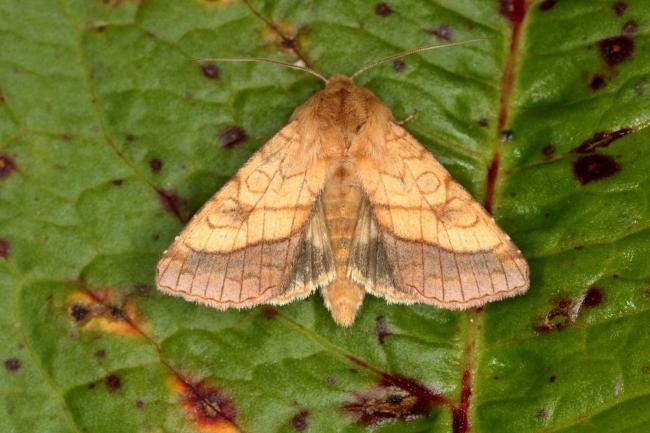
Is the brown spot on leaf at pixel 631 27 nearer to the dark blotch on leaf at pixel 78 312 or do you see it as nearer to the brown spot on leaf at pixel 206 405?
the brown spot on leaf at pixel 206 405

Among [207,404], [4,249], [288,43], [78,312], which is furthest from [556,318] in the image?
[4,249]

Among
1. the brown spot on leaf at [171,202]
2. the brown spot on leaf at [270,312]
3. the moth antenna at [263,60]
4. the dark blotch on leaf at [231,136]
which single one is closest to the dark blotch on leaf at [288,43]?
the moth antenna at [263,60]

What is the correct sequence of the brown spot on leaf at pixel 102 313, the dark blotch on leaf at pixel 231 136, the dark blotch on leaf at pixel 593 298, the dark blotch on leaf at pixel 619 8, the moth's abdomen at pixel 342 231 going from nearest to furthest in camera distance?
the dark blotch on leaf at pixel 593 298
the moth's abdomen at pixel 342 231
the dark blotch on leaf at pixel 619 8
the brown spot on leaf at pixel 102 313
the dark blotch on leaf at pixel 231 136

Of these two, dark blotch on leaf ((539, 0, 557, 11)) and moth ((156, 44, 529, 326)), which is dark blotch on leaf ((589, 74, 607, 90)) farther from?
moth ((156, 44, 529, 326))

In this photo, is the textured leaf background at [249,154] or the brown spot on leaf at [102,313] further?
the brown spot on leaf at [102,313]

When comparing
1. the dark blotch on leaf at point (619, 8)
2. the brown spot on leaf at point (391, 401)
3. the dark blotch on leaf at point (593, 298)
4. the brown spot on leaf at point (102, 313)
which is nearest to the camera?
the dark blotch on leaf at point (593, 298)

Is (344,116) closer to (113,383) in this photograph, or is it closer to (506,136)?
(506,136)

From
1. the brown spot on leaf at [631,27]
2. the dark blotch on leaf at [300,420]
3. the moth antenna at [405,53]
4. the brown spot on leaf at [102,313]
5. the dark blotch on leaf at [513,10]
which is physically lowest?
the dark blotch on leaf at [300,420]
